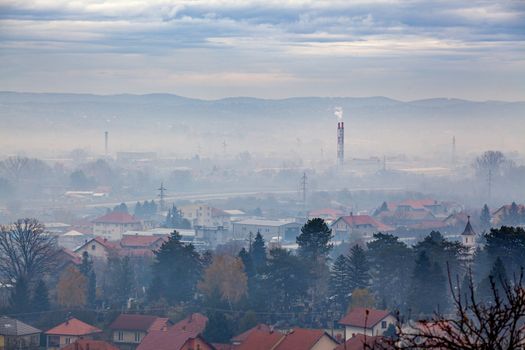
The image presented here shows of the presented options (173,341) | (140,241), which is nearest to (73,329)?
(173,341)

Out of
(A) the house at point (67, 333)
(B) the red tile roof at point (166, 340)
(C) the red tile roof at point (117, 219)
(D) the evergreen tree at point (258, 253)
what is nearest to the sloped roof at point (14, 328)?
(A) the house at point (67, 333)

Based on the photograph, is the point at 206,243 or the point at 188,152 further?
the point at 188,152

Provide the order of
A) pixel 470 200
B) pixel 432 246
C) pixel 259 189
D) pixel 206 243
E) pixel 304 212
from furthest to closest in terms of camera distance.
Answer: pixel 259 189, pixel 470 200, pixel 304 212, pixel 206 243, pixel 432 246

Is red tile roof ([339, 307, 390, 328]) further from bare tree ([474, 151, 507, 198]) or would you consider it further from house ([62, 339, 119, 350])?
bare tree ([474, 151, 507, 198])

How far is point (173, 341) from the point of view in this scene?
25.3m

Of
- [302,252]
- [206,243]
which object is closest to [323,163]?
[206,243]

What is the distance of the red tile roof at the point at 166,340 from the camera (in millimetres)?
24766

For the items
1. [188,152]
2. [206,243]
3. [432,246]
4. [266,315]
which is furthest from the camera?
[188,152]

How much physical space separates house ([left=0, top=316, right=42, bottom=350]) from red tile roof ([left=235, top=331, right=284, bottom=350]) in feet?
15.0

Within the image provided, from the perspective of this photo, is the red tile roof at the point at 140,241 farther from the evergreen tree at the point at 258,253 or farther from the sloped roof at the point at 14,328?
the sloped roof at the point at 14,328

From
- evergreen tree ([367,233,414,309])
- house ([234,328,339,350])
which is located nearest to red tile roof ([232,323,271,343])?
house ([234,328,339,350])

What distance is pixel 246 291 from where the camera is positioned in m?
31.4

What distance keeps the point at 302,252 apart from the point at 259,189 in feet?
235

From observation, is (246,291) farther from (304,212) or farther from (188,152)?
(188,152)
